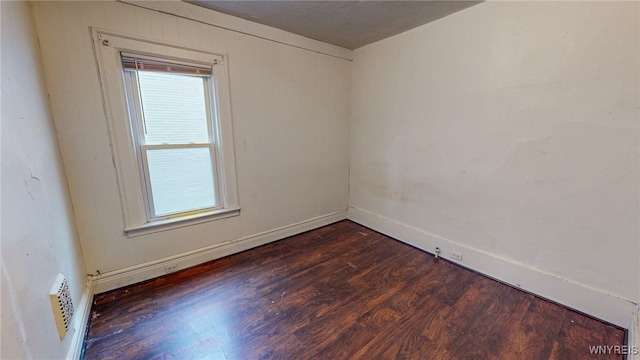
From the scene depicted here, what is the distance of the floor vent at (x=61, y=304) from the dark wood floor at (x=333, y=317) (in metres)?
0.29

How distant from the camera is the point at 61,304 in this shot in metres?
1.31

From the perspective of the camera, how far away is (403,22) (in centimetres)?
237

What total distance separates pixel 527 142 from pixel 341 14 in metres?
1.87

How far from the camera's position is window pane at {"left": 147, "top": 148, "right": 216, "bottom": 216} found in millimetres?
2154

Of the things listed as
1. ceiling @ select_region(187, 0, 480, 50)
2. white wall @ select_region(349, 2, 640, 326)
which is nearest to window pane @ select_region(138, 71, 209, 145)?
ceiling @ select_region(187, 0, 480, 50)

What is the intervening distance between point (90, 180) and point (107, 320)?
1.01m

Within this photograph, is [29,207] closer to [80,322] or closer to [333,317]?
[80,322]

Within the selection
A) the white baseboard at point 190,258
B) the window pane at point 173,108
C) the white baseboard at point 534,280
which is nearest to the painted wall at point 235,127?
the white baseboard at point 190,258

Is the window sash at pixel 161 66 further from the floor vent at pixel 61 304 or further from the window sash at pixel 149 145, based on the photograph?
the floor vent at pixel 61 304

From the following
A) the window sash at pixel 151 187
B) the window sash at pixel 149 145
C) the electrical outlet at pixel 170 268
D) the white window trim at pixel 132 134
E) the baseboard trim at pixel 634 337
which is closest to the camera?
the baseboard trim at pixel 634 337

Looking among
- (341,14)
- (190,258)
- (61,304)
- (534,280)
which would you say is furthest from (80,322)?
(534,280)

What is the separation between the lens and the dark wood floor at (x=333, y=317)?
1.50 m

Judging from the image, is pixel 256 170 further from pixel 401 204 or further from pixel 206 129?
pixel 401 204

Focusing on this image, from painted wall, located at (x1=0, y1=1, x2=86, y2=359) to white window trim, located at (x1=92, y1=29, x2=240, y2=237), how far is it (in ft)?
1.07
